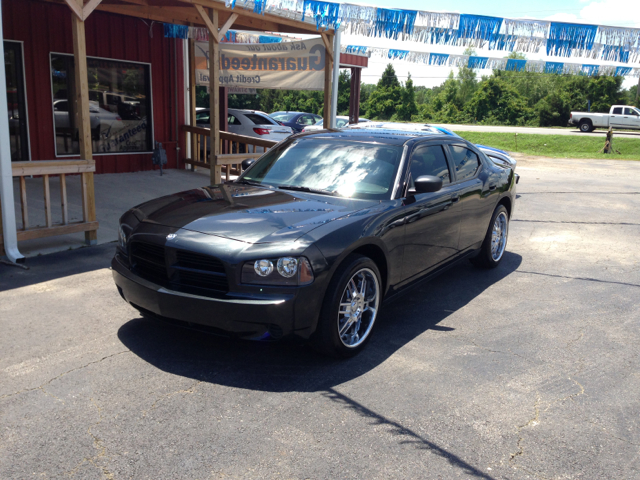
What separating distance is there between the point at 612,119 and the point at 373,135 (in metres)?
35.2

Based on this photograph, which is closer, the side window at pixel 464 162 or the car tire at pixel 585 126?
the side window at pixel 464 162

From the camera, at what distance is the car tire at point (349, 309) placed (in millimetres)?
3850

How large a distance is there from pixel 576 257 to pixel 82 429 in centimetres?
641

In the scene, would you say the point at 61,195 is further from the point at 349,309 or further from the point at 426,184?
the point at 426,184

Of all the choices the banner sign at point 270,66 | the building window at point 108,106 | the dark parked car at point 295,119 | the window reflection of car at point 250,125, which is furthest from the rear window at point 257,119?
the dark parked car at point 295,119

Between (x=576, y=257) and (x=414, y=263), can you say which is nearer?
(x=414, y=263)

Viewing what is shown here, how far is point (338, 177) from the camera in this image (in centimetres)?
491

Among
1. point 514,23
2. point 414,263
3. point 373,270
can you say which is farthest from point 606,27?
point 373,270

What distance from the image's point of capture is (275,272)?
3.65m

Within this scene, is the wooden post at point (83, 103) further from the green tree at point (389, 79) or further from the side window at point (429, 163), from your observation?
the green tree at point (389, 79)

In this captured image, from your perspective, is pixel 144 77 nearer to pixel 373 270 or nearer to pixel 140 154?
pixel 140 154

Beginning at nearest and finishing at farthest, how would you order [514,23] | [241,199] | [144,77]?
[241,199]
[514,23]
[144,77]

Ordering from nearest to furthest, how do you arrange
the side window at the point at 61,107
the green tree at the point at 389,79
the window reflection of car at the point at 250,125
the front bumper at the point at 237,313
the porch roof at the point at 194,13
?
1. the front bumper at the point at 237,313
2. the porch roof at the point at 194,13
3. the side window at the point at 61,107
4. the window reflection of car at the point at 250,125
5. the green tree at the point at 389,79

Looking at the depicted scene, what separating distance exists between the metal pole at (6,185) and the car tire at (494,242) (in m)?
5.16
